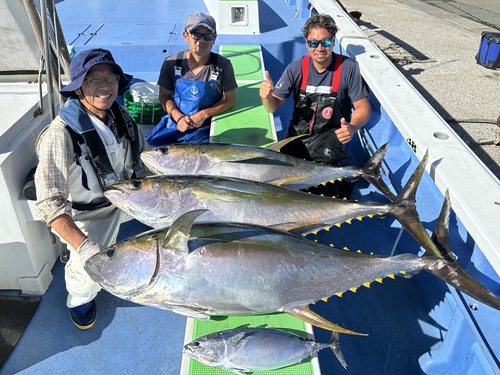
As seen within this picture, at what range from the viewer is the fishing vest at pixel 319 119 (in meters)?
3.03

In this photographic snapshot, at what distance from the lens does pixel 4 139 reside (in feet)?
7.08

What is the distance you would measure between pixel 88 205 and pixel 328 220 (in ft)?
4.64

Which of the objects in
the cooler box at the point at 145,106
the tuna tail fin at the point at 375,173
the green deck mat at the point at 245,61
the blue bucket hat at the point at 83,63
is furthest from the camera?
the green deck mat at the point at 245,61

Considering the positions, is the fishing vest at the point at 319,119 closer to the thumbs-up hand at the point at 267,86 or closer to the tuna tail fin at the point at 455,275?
the thumbs-up hand at the point at 267,86

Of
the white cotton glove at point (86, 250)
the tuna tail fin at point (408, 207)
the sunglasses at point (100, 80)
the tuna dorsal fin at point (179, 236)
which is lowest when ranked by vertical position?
the white cotton glove at point (86, 250)

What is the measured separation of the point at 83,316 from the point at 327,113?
89.5 inches

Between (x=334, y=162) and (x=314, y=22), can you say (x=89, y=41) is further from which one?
(x=334, y=162)

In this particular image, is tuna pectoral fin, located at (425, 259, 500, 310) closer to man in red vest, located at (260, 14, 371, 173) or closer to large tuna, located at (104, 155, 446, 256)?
large tuna, located at (104, 155, 446, 256)

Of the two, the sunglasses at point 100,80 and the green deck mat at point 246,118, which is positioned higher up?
the sunglasses at point 100,80

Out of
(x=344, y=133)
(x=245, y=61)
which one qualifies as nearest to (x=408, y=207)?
(x=344, y=133)

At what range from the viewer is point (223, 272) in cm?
151

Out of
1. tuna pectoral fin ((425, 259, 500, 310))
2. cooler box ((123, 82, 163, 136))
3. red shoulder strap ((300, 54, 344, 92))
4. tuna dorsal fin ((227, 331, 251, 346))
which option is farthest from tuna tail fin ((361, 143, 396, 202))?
cooler box ((123, 82, 163, 136))

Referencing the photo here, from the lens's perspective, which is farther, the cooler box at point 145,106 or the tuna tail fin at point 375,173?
the cooler box at point 145,106

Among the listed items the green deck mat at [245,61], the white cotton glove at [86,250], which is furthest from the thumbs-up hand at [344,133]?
the white cotton glove at [86,250]
